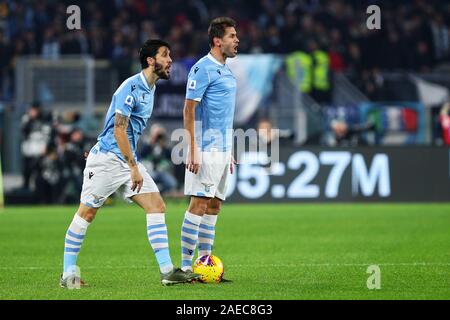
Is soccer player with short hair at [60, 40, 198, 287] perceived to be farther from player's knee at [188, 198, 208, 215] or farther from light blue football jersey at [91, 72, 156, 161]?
player's knee at [188, 198, 208, 215]

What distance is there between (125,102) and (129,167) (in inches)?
24.2

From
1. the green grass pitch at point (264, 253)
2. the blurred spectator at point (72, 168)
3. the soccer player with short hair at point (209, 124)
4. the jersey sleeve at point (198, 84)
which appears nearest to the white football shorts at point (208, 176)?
the soccer player with short hair at point (209, 124)

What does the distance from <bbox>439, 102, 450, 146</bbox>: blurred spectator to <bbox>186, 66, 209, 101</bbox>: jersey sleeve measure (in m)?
15.4

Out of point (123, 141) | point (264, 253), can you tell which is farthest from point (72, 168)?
point (123, 141)

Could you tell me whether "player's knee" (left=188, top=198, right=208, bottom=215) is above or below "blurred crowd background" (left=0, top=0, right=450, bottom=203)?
below

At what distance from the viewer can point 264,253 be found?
1413 centimetres

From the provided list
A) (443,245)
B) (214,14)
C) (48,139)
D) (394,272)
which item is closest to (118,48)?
(214,14)

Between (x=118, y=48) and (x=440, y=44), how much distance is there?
28.4ft

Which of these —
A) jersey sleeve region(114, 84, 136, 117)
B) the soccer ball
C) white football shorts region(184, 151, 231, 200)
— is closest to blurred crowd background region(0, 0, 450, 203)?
white football shorts region(184, 151, 231, 200)

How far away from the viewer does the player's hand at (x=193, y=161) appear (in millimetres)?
11023

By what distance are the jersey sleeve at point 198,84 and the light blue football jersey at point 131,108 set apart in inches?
21.8

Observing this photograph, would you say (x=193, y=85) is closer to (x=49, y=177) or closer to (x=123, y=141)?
(x=123, y=141)

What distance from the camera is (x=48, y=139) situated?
25.4 m

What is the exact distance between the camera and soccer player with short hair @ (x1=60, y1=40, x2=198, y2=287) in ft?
34.0
